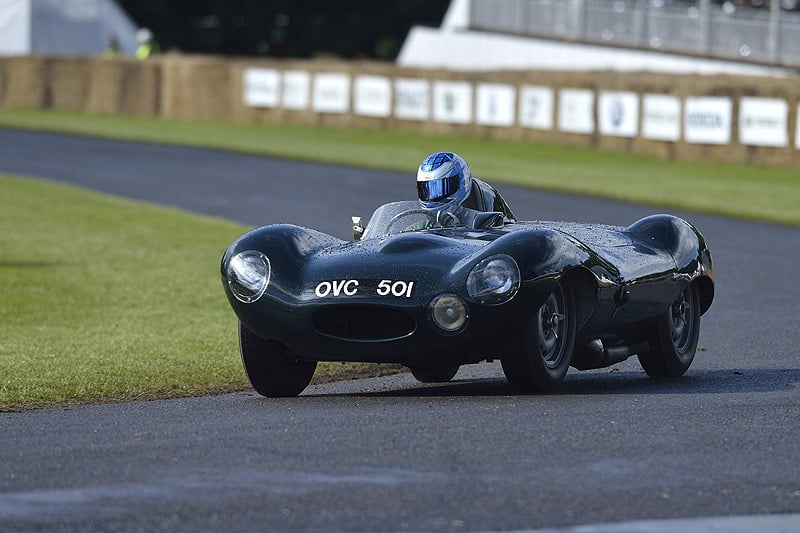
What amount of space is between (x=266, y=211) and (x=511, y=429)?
15.0m

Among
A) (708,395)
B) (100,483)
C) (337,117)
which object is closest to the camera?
(100,483)

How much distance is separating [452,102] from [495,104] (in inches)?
59.3

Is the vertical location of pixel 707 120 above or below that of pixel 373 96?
above

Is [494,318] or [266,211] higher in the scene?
[494,318]

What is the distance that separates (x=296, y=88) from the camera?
43.5m

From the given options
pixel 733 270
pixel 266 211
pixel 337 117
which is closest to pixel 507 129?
pixel 337 117

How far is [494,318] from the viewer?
7680 mm

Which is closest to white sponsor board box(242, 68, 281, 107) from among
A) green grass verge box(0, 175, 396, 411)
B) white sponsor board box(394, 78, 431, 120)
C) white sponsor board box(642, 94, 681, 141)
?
white sponsor board box(394, 78, 431, 120)

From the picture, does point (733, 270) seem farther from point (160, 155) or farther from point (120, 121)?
point (120, 121)

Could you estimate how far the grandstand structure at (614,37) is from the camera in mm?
35969

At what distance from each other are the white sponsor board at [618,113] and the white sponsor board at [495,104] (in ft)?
9.55

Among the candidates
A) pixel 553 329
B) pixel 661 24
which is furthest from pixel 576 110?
pixel 553 329

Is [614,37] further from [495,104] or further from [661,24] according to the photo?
[495,104]

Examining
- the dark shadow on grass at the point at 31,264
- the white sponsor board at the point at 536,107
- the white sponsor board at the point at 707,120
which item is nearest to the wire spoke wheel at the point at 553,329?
the dark shadow on grass at the point at 31,264
